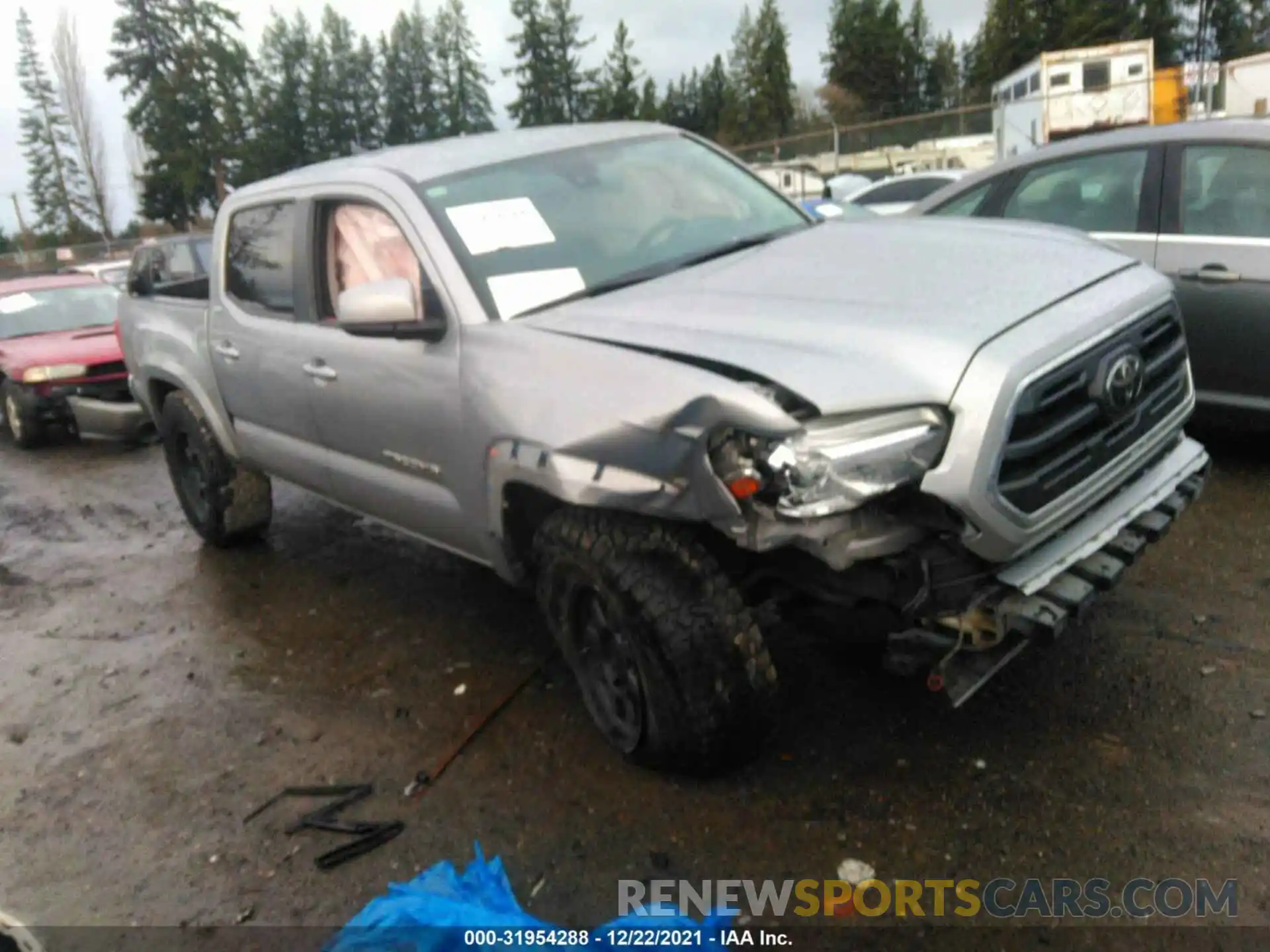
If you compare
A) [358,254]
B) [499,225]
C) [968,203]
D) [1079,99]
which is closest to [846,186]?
[1079,99]

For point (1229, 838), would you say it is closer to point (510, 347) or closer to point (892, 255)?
point (892, 255)

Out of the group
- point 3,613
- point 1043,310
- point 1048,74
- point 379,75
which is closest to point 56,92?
point 379,75

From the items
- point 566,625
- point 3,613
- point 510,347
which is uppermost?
point 510,347

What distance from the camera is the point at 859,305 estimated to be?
3047mm

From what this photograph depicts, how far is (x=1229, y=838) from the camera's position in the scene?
2.80 meters

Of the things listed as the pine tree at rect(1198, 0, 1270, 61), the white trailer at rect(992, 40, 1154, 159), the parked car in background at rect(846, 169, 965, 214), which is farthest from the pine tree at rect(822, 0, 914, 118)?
the parked car in background at rect(846, 169, 965, 214)

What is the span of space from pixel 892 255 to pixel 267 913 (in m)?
2.71

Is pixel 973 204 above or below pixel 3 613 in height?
above

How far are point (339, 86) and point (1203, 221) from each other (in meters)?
63.7

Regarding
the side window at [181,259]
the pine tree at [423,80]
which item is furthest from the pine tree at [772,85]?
the side window at [181,259]

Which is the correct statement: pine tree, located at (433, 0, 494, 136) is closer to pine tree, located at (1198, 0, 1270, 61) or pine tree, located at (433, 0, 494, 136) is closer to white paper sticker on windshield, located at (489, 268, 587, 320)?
pine tree, located at (1198, 0, 1270, 61)

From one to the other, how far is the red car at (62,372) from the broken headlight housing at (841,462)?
23.9ft

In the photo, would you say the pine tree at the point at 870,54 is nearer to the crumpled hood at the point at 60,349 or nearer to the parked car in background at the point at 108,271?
the parked car in background at the point at 108,271

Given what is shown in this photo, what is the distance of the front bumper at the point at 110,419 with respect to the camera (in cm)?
864
